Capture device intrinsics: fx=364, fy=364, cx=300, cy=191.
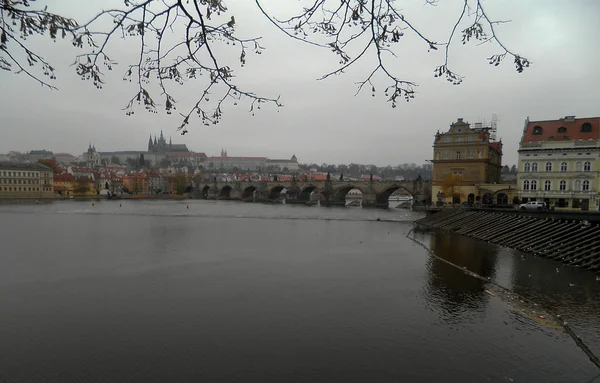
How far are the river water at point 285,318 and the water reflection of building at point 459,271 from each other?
0.25 feet

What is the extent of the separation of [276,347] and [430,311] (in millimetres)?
4025

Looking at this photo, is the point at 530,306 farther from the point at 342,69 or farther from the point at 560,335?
the point at 342,69

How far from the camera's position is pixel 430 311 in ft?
28.8

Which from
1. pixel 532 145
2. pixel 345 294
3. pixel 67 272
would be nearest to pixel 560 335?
pixel 345 294

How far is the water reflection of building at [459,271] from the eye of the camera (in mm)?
9680

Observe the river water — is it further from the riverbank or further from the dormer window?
the dormer window

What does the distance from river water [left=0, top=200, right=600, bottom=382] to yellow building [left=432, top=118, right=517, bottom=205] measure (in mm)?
20121

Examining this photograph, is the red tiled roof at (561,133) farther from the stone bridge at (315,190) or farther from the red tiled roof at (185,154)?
the red tiled roof at (185,154)

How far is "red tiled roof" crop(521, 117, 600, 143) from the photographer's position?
27031 mm

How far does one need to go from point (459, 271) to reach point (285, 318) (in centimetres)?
742

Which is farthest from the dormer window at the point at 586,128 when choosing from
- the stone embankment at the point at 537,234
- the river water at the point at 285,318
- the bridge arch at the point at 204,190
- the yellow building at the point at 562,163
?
the bridge arch at the point at 204,190

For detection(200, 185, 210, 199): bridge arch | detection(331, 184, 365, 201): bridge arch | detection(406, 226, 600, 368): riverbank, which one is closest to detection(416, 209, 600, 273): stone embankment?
detection(406, 226, 600, 368): riverbank

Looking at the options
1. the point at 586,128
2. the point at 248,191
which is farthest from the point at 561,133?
the point at 248,191

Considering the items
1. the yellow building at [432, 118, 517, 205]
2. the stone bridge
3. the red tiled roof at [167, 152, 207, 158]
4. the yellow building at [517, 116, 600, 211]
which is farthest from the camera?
the red tiled roof at [167, 152, 207, 158]
